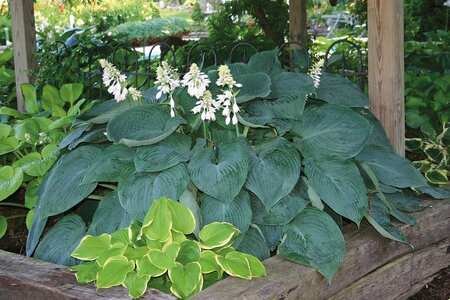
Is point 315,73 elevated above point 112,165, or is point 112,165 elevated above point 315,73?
point 315,73

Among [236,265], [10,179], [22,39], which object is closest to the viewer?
[236,265]

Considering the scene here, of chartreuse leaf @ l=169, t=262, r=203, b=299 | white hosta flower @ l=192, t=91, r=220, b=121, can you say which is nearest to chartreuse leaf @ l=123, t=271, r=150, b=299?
chartreuse leaf @ l=169, t=262, r=203, b=299

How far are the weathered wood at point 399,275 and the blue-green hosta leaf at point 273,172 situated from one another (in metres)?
0.51

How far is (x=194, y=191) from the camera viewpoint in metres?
3.32

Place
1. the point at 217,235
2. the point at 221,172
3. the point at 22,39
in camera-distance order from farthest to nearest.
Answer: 1. the point at 22,39
2. the point at 221,172
3. the point at 217,235

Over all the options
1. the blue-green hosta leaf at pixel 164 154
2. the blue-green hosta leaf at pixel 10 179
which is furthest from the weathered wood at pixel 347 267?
the blue-green hosta leaf at pixel 10 179

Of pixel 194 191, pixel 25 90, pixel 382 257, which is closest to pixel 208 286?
pixel 194 191

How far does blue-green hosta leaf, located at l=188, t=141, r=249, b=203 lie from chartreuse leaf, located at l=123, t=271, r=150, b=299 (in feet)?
1.63

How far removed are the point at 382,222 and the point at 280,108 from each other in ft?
2.33

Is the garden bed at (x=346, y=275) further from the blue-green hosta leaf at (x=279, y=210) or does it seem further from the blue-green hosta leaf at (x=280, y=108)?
the blue-green hosta leaf at (x=280, y=108)

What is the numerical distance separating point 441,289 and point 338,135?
3.53ft

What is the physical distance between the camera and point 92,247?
2.99 meters

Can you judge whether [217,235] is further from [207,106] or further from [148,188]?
→ [207,106]

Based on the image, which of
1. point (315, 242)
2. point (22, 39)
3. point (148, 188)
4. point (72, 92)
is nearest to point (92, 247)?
point (148, 188)
